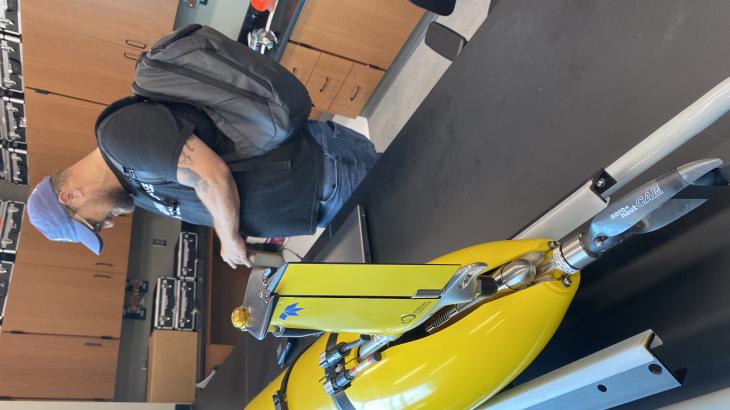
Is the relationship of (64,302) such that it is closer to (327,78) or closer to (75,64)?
(75,64)

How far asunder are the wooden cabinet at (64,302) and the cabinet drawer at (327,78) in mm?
1843

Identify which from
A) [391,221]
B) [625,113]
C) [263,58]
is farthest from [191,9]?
[625,113]

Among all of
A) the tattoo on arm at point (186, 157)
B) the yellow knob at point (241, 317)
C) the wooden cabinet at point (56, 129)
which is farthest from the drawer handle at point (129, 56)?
the yellow knob at point (241, 317)

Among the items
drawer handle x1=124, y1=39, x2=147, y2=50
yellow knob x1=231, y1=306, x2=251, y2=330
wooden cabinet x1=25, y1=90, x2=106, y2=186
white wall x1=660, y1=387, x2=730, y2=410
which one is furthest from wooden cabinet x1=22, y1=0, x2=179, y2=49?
white wall x1=660, y1=387, x2=730, y2=410

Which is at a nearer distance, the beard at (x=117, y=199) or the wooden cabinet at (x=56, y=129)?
the beard at (x=117, y=199)

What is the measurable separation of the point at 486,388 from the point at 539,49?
0.62 metres

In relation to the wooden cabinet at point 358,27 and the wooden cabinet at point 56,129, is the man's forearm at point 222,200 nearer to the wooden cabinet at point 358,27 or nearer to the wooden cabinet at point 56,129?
the wooden cabinet at point 358,27

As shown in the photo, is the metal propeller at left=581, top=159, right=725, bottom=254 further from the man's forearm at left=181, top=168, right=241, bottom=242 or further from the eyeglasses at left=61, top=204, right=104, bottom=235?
the eyeglasses at left=61, top=204, right=104, bottom=235

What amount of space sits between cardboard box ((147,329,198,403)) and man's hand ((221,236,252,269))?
7.27ft

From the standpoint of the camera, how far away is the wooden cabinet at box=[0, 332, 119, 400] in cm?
314

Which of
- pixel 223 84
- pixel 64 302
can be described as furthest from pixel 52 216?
pixel 64 302

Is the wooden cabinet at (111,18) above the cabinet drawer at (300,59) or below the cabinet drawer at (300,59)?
below

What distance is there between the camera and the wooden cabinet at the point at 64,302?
3.27m

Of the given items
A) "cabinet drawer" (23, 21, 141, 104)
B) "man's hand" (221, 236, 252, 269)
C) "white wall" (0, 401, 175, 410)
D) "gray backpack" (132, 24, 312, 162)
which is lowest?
"white wall" (0, 401, 175, 410)
